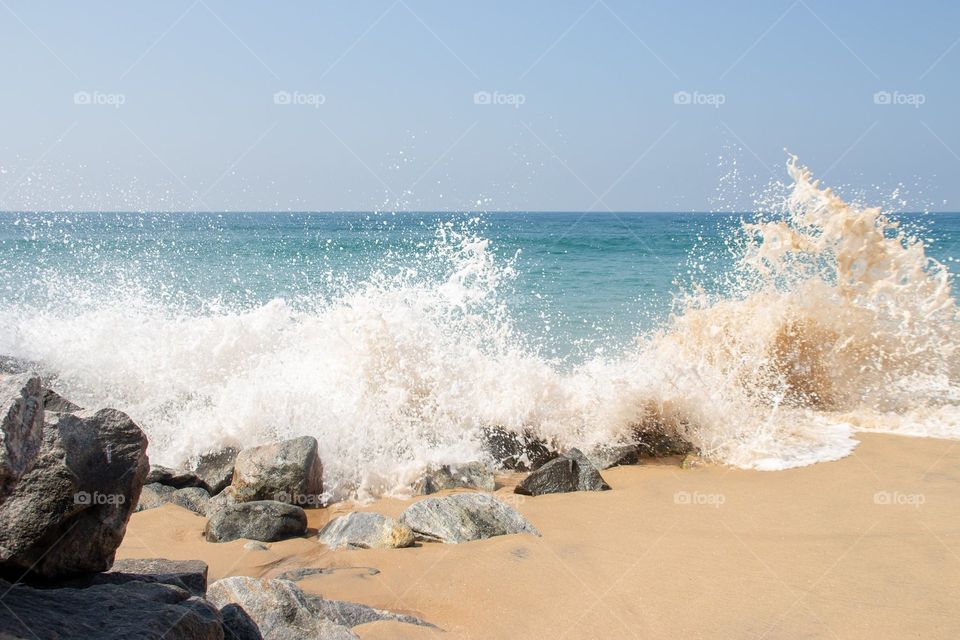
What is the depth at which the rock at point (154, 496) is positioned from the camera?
506 centimetres

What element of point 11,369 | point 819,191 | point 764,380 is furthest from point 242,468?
point 819,191

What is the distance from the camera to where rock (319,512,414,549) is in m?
4.14

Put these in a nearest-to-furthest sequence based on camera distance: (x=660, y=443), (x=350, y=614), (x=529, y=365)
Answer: (x=350, y=614) → (x=660, y=443) → (x=529, y=365)

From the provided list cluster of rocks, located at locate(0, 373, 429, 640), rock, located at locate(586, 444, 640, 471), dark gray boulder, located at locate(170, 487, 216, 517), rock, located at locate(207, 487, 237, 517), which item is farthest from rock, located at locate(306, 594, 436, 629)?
rock, located at locate(586, 444, 640, 471)

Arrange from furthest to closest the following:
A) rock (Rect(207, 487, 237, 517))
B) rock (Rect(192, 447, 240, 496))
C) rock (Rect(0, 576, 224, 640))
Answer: rock (Rect(192, 447, 240, 496))
rock (Rect(207, 487, 237, 517))
rock (Rect(0, 576, 224, 640))

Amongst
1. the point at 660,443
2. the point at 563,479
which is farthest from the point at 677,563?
the point at 660,443

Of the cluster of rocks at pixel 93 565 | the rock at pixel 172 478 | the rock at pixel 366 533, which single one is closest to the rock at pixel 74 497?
the cluster of rocks at pixel 93 565

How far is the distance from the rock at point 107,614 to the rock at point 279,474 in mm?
2802

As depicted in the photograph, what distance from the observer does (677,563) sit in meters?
3.80

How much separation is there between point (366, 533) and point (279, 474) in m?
1.14

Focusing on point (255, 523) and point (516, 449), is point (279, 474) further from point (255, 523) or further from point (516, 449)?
point (516, 449)

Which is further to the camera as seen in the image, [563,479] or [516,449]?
[516,449]

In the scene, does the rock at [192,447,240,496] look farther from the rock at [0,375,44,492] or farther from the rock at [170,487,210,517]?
the rock at [0,375,44,492]

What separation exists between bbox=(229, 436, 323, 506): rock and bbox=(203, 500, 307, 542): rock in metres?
0.52
